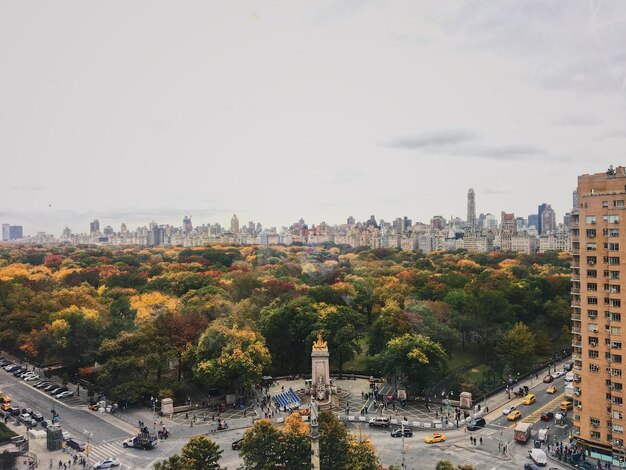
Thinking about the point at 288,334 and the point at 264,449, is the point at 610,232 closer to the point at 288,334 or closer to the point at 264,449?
the point at 264,449

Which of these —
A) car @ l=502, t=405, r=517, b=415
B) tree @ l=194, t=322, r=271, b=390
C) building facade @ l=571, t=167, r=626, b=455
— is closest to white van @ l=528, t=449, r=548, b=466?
building facade @ l=571, t=167, r=626, b=455

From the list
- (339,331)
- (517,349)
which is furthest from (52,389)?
(517,349)

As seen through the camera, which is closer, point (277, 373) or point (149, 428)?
point (149, 428)

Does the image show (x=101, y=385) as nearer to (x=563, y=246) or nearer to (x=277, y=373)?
(x=277, y=373)

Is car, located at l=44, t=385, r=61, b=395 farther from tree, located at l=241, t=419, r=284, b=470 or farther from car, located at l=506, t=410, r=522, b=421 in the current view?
car, located at l=506, t=410, r=522, b=421

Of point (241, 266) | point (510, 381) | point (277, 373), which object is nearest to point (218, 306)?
point (277, 373)

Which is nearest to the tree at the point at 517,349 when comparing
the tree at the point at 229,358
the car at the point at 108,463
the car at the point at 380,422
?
the car at the point at 380,422
